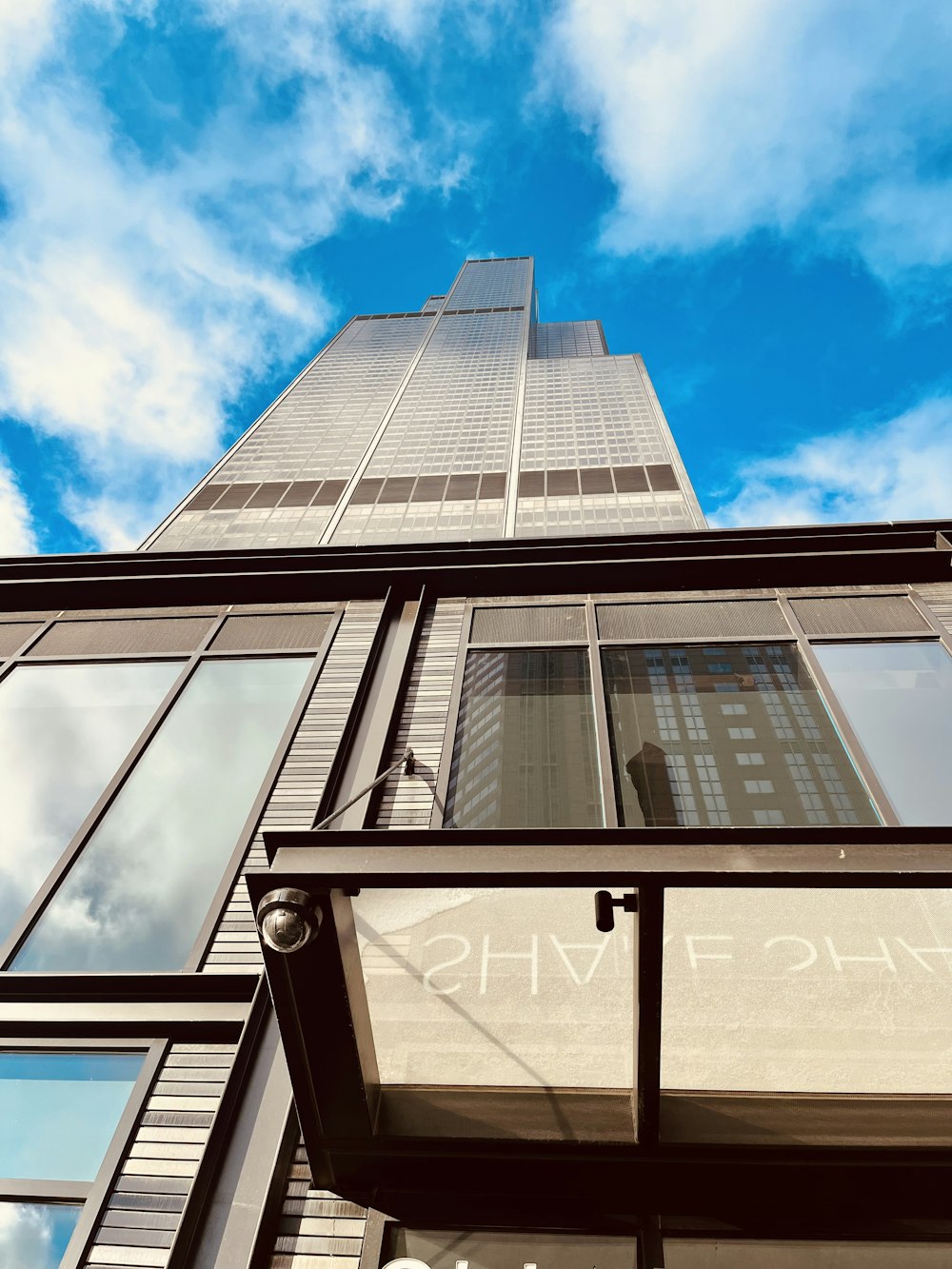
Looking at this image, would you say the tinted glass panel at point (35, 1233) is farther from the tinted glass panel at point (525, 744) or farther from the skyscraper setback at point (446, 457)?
the skyscraper setback at point (446, 457)

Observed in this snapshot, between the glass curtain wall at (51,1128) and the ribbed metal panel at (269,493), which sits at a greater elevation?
the ribbed metal panel at (269,493)

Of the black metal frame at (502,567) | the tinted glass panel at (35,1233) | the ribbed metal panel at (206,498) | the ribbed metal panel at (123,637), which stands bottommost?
the tinted glass panel at (35,1233)

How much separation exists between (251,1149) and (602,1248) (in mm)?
2052

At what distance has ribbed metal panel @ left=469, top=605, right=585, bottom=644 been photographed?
8594 mm

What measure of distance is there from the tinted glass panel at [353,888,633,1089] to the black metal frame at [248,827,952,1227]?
12 cm

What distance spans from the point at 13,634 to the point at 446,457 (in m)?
45.2

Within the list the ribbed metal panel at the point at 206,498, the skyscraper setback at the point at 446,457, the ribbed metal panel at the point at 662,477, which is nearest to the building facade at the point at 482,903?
the skyscraper setback at the point at 446,457

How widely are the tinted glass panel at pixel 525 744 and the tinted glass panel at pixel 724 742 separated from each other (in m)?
0.31

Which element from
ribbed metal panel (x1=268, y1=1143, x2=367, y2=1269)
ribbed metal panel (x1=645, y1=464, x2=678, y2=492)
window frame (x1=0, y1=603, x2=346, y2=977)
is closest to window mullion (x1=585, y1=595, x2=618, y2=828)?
ribbed metal panel (x1=268, y1=1143, x2=367, y2=1269)

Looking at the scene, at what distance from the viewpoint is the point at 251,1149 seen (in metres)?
4.38

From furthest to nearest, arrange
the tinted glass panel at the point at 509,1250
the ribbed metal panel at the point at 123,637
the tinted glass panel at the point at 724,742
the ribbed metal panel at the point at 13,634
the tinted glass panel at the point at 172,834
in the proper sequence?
1. the ribbed metal panel at the point at 13,634
2. the ribbed metal panel at the point at 123,637
3. the tinted glass panel at the point at 724,742
4. the tinted glass panel at the point at 172,834
5. the tinted glass panel at the point at 509,1250

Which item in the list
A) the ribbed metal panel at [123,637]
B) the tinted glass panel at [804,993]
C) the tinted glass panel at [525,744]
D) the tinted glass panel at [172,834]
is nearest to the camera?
the tinted glass panel at [804,993]

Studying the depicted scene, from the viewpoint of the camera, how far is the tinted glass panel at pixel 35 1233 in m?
4.06

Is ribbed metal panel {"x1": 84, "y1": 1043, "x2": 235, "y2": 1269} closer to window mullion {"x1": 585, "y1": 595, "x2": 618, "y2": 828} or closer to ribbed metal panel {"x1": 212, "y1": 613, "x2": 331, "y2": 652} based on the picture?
window mullion {"x1": 585, "y1": 595, "x2": 618, "y2": 828}
